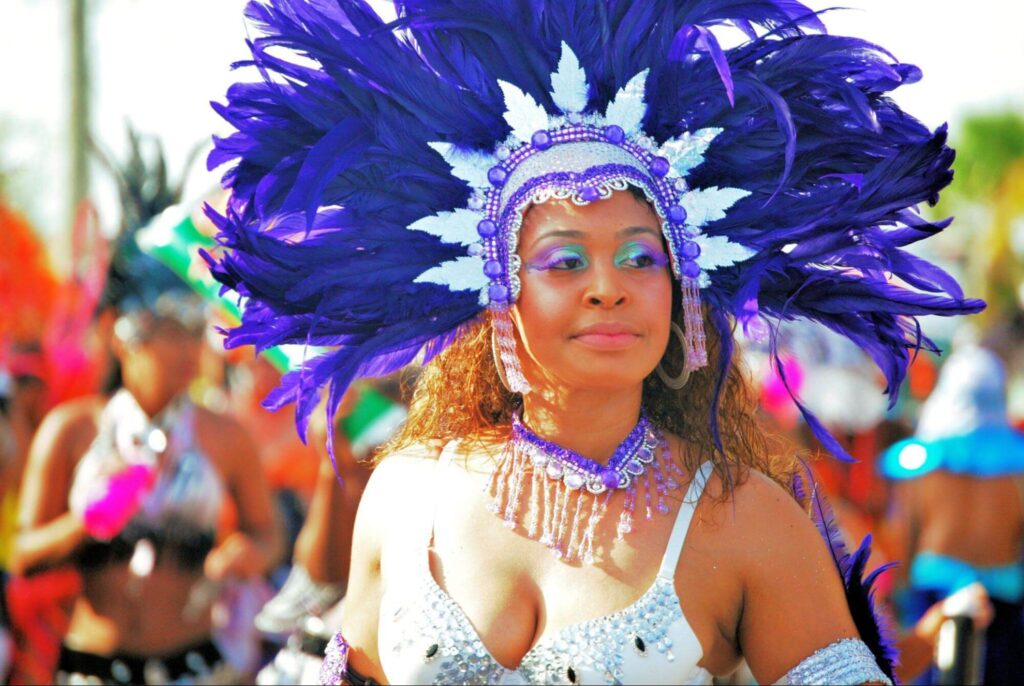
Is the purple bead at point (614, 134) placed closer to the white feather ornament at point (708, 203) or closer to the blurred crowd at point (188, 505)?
the white feather ornament at point (708, 203)

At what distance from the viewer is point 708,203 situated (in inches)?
115

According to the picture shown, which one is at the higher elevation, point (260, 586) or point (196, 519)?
point (196, 519)

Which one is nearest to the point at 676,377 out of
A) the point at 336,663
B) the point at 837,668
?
the point at 837,668

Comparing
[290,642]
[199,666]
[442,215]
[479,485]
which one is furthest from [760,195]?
[199,666]

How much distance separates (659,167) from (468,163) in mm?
402

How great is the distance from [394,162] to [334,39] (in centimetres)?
29

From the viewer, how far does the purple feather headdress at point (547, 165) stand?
2900 mm

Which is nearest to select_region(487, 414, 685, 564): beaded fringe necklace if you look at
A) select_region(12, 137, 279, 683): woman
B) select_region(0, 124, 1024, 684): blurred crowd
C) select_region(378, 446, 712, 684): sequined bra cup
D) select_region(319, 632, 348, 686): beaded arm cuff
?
select_region(378, 446, 712, 684): sequined bra cup

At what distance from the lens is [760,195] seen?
298cm

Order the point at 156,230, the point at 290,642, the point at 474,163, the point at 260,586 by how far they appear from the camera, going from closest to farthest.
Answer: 1. the point at 474,163
2. the point at 290,642
3. the point at 156,230
4. the point at 260,586

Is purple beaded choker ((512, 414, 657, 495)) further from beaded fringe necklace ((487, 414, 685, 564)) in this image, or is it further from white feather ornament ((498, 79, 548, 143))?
white feather ornament ((498, 79, 548, 143))

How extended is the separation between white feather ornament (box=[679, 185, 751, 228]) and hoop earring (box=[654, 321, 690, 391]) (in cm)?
24

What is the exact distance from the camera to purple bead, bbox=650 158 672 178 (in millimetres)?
2906

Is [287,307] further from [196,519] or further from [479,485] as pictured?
[196,519]
